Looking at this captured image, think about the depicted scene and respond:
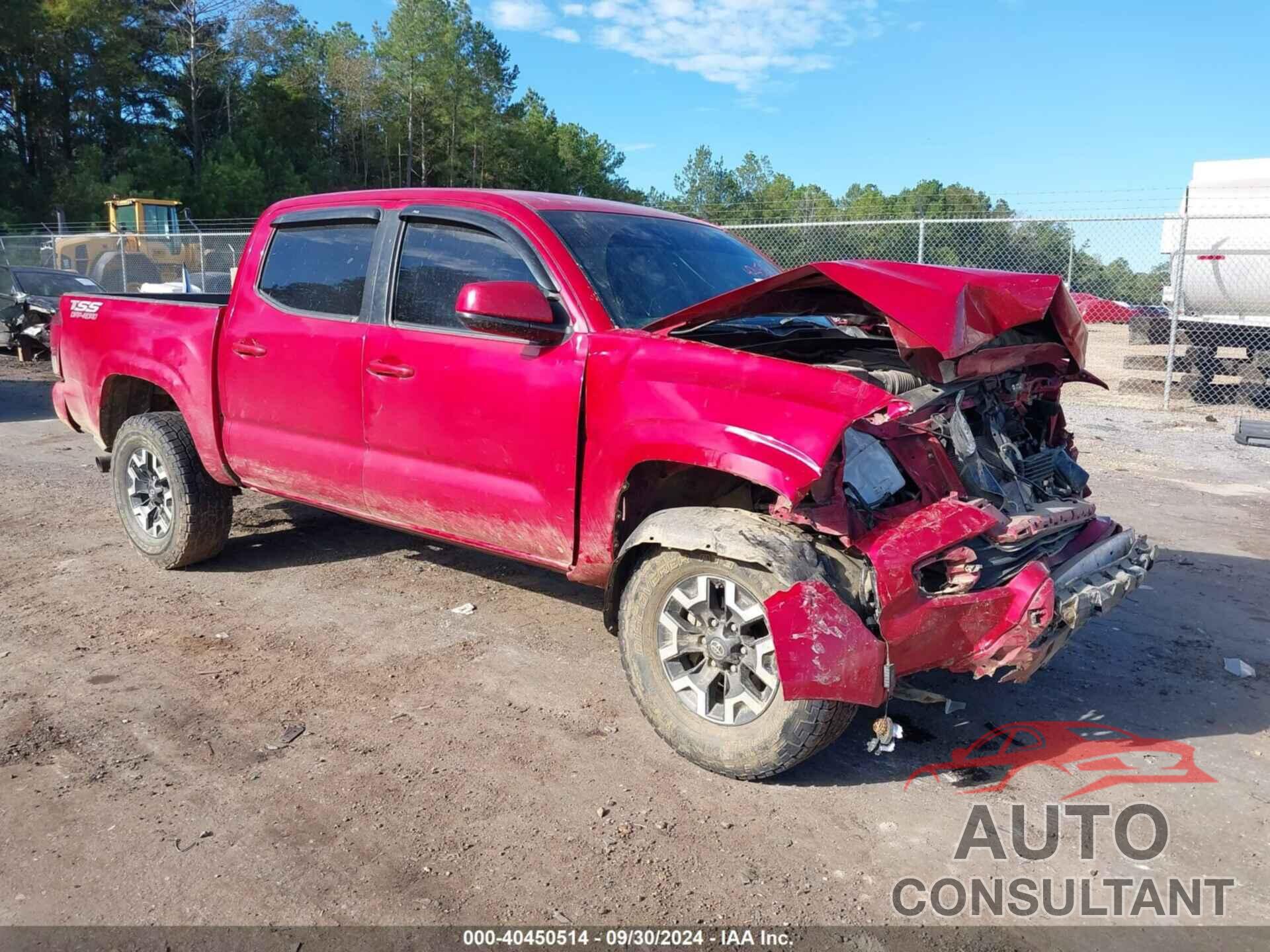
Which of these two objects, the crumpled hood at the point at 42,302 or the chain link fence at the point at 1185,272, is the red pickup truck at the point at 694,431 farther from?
the crumpled hood at the point at 42,302

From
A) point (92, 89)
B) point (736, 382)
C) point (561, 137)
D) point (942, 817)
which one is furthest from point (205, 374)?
point (561, 137)

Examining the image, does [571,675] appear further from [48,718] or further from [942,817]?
[48,718]

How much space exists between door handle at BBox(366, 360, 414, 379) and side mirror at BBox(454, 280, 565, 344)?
1.56 feet

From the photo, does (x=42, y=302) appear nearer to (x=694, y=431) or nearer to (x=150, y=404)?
(x=150, y=404)

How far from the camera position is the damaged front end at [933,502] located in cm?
290

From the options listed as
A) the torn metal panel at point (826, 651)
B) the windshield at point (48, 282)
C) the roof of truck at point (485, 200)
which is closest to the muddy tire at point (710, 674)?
the torn metal panel at point (826, 651)

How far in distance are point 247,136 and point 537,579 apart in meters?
55.4

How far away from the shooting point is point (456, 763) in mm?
3314

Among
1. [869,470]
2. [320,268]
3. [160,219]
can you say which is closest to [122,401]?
[320,268]

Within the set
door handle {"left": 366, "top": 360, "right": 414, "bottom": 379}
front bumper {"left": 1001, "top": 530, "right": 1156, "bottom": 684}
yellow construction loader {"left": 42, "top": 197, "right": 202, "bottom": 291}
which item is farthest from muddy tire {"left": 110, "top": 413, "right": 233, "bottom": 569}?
yellow construction loader {"left": 42, "top": 197, "right": 202, "bottom": 291}

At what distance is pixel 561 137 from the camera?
75.3 metres

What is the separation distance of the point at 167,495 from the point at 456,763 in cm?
299

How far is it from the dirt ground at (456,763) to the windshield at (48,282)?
11519mm

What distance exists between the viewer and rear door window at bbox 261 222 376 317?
441cm
